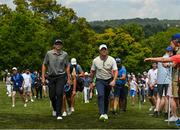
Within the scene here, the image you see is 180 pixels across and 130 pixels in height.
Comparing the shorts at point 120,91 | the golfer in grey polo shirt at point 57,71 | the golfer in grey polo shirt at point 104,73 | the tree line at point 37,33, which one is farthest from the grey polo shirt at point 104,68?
the tree line at point 37,33

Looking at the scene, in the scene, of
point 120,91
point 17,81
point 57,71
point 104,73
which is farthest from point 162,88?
point 17,81

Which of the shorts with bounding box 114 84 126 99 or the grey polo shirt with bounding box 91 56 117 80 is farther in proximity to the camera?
the shorts with bounding box 114 84 126 99

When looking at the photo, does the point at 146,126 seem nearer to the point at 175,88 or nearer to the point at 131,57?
the point at 175,88

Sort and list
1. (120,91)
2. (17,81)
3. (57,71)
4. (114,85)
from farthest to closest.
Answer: (17,81)
(120,91)
(114,85)
(57,71)

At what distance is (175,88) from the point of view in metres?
12.7

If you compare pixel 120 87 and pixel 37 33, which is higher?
pixel 37 33

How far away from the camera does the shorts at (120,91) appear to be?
18.5 metres

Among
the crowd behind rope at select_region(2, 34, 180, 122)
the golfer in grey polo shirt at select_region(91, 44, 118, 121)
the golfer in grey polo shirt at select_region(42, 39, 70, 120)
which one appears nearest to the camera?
the crowd behind rope at select_region(2, 34, 180, 122)

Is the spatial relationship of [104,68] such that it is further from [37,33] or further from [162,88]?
[37,33]

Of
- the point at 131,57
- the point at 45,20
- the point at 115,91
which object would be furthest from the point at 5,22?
the point at 115,91

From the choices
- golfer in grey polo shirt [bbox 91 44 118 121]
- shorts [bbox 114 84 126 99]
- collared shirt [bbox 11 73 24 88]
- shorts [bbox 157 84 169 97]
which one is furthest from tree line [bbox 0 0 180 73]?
golfer in grey polo shirt [bbox 91 44 118 121]

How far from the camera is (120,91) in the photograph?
61.8 feet

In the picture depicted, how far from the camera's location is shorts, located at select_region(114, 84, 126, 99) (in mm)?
18469

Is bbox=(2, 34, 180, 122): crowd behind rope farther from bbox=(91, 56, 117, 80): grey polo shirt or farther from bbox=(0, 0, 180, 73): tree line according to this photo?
bbox=(0, 0, 180, 73): tree line
